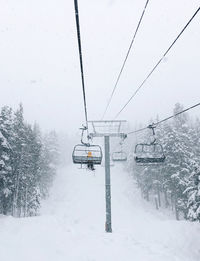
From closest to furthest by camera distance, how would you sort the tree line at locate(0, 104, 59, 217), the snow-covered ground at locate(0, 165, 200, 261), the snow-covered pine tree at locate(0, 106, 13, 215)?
the snow-covered ground at locate(0, 165, 200, 261) → the snow-covered pine tree at locate(0, 106, 13, 215) → the tree line at locate(0, 104, 59, 217)

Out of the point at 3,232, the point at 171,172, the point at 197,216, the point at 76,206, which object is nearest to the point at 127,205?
the point at 76,206

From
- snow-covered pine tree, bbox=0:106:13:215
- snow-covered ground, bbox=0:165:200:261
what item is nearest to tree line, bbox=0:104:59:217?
snow-covered pine tree, bbox=0:106:13:215

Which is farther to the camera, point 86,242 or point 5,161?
point 5,161

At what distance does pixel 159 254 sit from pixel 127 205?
2951 cm

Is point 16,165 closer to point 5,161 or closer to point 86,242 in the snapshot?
point 5,161

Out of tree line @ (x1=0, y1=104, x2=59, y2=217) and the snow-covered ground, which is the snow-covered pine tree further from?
the snow-covered ground

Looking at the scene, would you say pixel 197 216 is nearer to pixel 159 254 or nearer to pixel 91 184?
pixel 159 254

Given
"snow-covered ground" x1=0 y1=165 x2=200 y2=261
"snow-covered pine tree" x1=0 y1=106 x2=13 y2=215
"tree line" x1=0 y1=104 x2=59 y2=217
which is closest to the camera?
"snow-covered ground" x1=0 y1=165 x2=200 y2=261

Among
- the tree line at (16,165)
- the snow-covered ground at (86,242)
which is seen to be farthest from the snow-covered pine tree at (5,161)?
the snow-covered ground at (86,242)

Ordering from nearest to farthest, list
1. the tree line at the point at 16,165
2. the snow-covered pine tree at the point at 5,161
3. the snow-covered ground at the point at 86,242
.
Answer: the snow-covered ground at the point at 86,242 → the snow-covered pine tree at the point at 5,161 → the tree line at the point at 16,165

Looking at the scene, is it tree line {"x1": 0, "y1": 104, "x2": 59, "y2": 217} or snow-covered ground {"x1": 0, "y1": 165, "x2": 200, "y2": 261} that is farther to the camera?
tree line {"x1": 0, "y1": 104, "x2": 59, "y2": 217}

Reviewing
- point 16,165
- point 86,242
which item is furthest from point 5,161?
point 86,242

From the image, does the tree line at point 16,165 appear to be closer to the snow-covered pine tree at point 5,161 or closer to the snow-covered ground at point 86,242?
the snow-covered pine tree at point 5,161

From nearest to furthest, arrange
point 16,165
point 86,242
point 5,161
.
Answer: point 86,242
point 5,161
point 16,165
